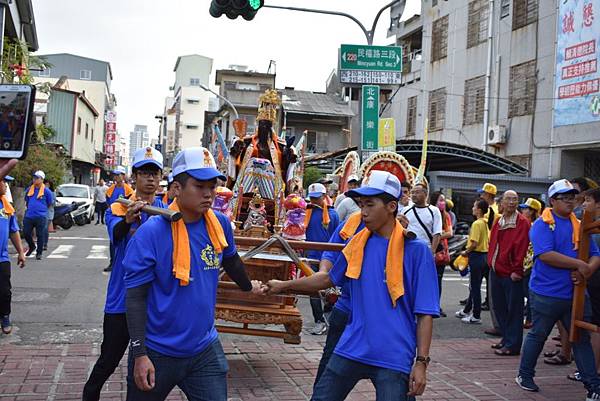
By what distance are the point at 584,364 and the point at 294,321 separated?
255 centimetres

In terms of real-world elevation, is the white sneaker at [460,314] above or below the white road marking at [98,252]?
below

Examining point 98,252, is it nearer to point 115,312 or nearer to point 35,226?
point 35,226

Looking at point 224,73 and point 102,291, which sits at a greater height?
point 224,73

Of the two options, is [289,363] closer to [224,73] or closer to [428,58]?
[428,58]

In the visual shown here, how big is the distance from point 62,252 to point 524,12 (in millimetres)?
17099

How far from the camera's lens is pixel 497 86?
23312 mm

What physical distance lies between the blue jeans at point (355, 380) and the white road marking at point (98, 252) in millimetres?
12080

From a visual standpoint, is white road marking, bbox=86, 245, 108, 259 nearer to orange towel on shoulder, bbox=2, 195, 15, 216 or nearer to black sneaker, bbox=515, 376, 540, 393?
orange towel on shoulder, bbox=2, 195, 15, 216

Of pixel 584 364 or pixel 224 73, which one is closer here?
pixel 584 364

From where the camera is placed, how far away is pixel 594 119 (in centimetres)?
1844

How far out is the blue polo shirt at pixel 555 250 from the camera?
569cm

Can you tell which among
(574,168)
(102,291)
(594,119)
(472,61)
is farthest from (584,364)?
(472,61)

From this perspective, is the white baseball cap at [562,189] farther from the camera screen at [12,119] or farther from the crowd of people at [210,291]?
the camera screen at [12,119]

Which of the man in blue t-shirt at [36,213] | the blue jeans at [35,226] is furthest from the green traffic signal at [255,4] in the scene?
→ the blue jeans at [35,226]
